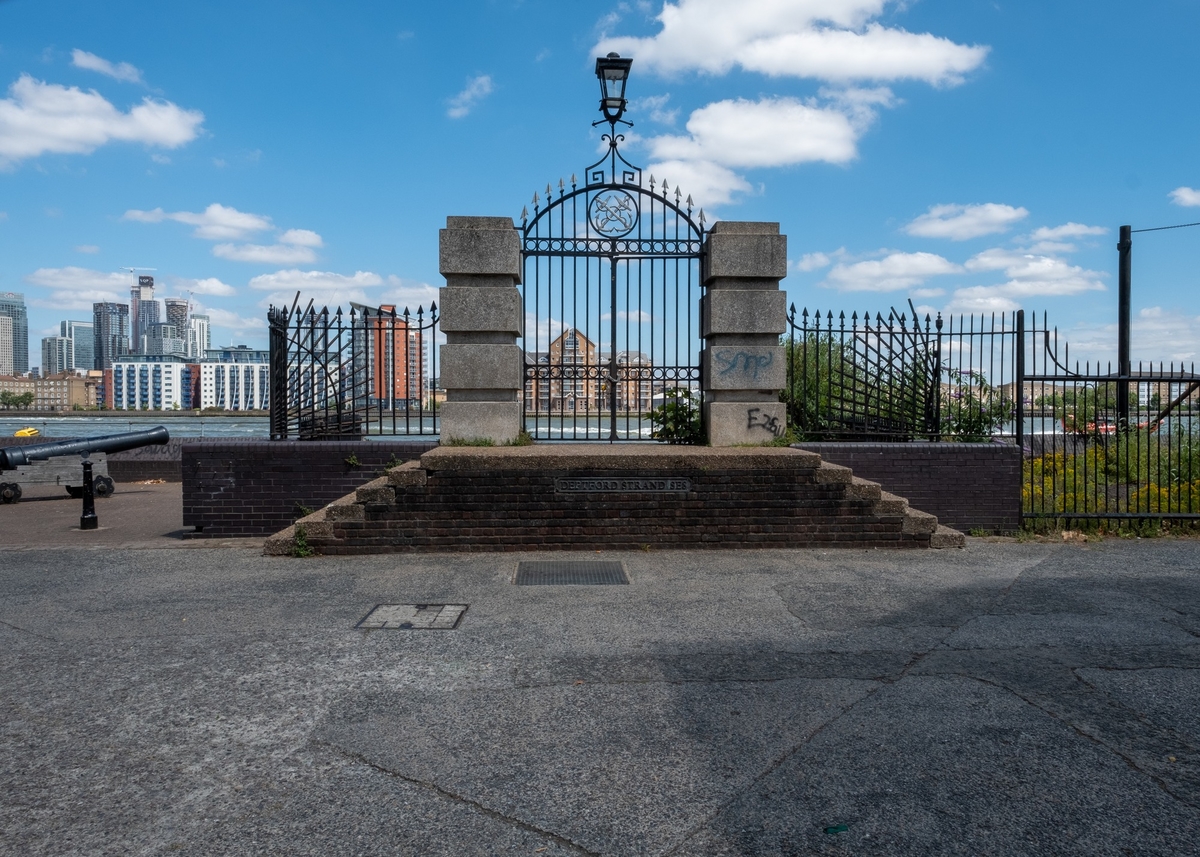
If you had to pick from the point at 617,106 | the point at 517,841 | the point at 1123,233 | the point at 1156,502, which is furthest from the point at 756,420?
the point at 1123,233

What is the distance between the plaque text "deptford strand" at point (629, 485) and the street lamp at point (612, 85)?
14.7 feet

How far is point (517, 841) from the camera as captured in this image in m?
3.04

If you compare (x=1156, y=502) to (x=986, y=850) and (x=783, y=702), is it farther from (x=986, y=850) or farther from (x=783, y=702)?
(x=986, y=850)

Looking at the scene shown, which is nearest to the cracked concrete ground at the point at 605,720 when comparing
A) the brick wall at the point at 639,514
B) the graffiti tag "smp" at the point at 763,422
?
the brick wall at the point at 639,514

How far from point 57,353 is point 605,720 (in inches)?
8593

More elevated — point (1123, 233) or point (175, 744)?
point (1123, 233)

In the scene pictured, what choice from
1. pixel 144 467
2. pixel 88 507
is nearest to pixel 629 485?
pixel 88 507

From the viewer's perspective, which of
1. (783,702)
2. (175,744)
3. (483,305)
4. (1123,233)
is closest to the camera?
(175,744)

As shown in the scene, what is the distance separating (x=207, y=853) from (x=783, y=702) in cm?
266

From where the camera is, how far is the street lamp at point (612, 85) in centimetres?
1050

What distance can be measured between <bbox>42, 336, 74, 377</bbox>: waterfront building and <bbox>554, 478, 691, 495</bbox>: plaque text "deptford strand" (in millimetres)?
205643

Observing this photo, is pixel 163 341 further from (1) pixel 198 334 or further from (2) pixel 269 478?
(2) pixel 269 478

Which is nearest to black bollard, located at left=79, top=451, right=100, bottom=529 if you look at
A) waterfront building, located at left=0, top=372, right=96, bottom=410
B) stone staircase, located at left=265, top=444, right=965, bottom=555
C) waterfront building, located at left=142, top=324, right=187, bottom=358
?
stone staircase, located at left=265, top=444, right=965, bottom=555

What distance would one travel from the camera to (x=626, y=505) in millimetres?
8844
